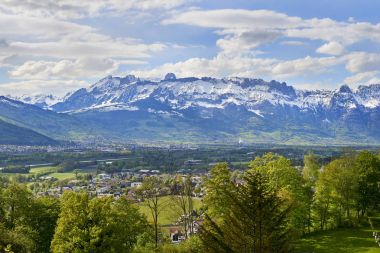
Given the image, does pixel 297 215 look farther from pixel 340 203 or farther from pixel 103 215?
pixel 103 215

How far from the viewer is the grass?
59.7 metres

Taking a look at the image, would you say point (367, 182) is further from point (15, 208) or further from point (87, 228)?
point (15, 208)

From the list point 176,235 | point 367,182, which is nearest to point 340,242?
point 367,182

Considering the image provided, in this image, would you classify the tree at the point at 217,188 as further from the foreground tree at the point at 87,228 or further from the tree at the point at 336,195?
the tree at the point at 336,195

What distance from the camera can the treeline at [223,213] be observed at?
3272 centimetres

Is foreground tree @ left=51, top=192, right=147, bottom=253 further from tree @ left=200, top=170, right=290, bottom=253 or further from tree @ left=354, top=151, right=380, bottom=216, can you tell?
tree @ left=354, top=151, right=380, bottom=216

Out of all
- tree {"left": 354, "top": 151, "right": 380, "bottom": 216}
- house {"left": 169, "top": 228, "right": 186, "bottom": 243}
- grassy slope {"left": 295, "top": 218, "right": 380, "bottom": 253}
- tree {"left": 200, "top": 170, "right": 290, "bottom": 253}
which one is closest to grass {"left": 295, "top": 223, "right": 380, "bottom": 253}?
grassy slope {"left": 295, "top": 218, "right": 380, "bottom": 253}

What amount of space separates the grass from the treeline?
315 cm

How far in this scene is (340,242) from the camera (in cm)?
6475

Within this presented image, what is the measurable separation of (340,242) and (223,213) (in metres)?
18.6

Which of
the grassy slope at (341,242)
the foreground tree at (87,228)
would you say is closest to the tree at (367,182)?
the grassy slope at (341,242)

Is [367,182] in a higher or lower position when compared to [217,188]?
lower

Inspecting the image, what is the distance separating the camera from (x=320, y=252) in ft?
198

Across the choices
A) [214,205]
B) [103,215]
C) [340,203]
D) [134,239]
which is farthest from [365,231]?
[103,215]
